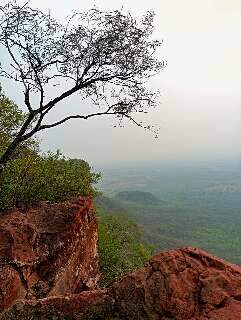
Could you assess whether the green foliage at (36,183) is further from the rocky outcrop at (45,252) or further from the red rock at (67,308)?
the red rock at (67,308)

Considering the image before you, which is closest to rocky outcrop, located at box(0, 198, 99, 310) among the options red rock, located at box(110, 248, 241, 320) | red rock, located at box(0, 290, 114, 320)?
red rock, located at box(0, 290, 114, 320)

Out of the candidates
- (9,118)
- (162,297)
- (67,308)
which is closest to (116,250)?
(9,118)

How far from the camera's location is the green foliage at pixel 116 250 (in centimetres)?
3625

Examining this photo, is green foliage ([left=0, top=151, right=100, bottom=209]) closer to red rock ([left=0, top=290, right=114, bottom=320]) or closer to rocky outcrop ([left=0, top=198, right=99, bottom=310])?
rocky outcrop ([left=0, top=198, right=99, bottom=310])

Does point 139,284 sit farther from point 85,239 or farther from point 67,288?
point 85,239

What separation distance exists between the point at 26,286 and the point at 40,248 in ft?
5.51

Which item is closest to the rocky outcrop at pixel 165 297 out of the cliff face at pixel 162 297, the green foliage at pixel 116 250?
the cliff face at pixel 162 297

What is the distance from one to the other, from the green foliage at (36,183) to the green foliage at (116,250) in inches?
349

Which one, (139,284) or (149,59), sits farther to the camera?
(149,59)

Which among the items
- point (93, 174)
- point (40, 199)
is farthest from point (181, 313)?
point (93, 174)

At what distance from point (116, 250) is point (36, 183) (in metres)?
16.8

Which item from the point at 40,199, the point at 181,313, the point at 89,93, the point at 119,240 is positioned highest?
the point at 89,93

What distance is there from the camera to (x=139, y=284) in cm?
1262

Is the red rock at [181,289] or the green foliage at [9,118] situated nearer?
the red rock at [181,289]
